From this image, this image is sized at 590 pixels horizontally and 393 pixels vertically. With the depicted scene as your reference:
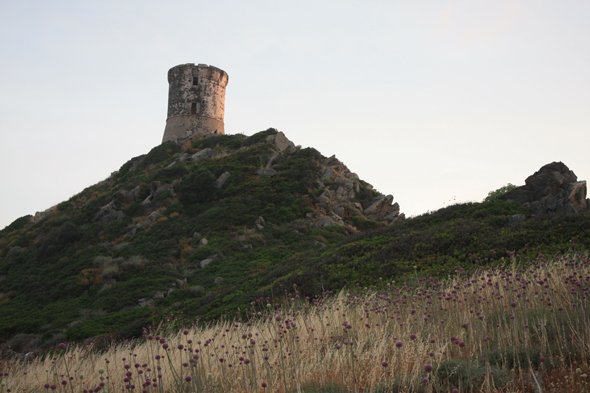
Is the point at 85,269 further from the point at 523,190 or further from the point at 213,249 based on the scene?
the point at 523,190

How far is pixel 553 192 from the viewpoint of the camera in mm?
14852

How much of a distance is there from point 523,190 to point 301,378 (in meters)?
14.3

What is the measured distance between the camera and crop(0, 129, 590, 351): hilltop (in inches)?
472

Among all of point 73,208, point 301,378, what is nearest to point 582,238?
point 301,378

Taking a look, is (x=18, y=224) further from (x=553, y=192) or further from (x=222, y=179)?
(x=553, y=192)

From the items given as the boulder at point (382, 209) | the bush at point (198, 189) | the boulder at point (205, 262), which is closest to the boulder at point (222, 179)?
the bush at point (198, 189)

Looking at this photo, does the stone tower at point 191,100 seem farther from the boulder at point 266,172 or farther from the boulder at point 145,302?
the boulder at point 145,302

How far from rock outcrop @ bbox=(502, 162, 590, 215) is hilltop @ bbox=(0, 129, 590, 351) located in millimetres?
550

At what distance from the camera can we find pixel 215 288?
16453mm

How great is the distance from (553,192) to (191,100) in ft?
114

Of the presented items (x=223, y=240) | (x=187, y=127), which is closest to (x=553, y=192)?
(x=223, y=240)

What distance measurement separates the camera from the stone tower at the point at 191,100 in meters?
42.0

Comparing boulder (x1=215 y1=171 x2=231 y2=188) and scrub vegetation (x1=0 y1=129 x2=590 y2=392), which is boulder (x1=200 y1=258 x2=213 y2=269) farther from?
boulder (x1=215 y1=171 x2=231 y2=188)

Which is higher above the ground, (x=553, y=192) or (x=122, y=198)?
(x=122, y=198)
